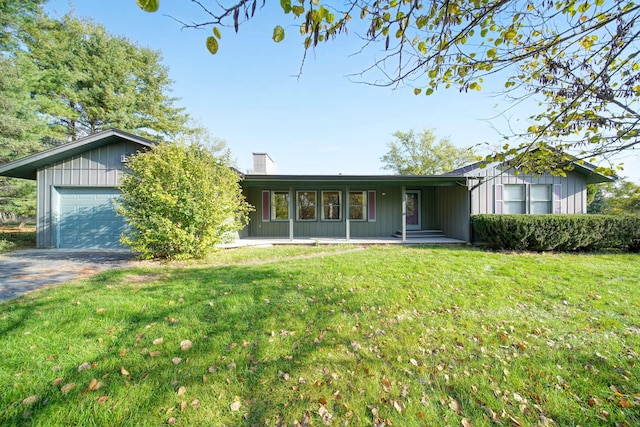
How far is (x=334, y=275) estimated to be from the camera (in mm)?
5152

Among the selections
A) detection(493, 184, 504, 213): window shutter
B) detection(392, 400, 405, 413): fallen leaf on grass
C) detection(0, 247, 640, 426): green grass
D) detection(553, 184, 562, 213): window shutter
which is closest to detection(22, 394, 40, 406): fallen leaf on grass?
detection(0, 247, 640, 426): green grass

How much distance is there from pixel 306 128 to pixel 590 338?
42.0 ft

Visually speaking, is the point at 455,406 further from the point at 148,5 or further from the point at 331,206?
the point at 331,206

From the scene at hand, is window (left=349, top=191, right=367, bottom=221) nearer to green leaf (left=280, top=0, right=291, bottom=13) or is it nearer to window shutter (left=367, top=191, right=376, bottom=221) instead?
window shutter (left=367, top=191, right=376, bottom=221)

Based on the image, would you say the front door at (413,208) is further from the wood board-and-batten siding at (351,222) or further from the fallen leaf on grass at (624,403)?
the fallen leaf on grass at (624,403)

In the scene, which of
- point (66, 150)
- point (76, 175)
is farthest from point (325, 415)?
point (76, 175)

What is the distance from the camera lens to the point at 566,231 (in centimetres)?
805

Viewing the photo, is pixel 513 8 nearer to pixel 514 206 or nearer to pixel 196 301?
pixel 196 301

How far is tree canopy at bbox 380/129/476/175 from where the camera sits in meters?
26.5

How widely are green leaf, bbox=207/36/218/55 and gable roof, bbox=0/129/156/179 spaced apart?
24.8ft

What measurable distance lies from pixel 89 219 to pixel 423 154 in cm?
2759

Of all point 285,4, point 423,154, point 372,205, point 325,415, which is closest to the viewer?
point 285,4

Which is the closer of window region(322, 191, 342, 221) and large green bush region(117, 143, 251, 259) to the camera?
large green bush region(117, 143, 251, 259)

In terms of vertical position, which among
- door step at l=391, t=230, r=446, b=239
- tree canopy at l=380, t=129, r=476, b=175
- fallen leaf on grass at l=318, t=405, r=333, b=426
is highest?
tree canopy at l=380, t=129, r=476, b=175
